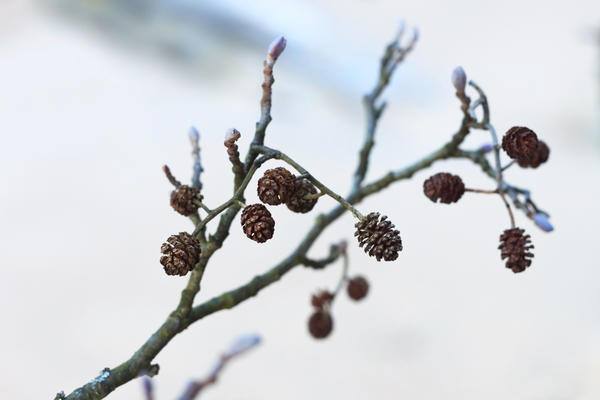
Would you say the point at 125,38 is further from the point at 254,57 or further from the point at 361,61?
the point at 361,61

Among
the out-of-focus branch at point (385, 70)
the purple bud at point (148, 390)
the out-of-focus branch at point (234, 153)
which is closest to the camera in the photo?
the purple bud at point (148, 390)

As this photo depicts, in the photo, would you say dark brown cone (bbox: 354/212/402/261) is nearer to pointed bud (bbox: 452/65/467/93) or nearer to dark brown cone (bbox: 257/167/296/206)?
dark brown cone (bbox: 257/167/296/206)

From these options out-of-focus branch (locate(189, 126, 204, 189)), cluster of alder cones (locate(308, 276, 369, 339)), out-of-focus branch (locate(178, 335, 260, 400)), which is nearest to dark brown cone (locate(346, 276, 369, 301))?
cluster of alder cones (locate(308, 276, 369, 339))

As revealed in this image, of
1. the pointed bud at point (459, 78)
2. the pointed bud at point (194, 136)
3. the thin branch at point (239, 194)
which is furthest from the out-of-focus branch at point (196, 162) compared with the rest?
the pointed bud at point (459, 78)

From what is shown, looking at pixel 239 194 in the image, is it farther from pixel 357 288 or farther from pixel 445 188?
pixel 357 288

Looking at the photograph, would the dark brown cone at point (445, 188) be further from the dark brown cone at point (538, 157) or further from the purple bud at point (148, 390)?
the purple bud at point (148, 390)

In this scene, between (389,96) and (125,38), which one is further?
(125,38)

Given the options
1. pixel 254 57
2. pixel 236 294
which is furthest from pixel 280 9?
pixel 236 294
